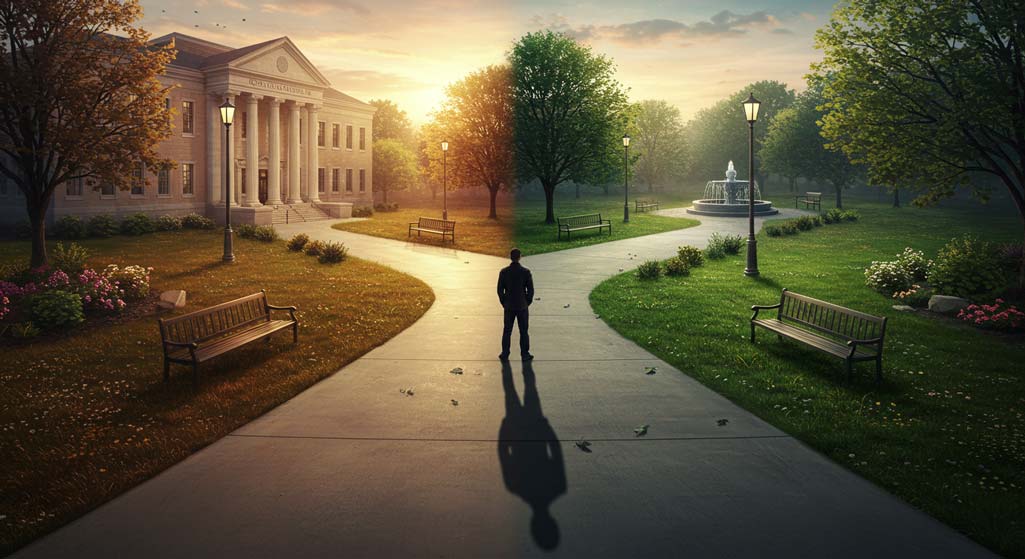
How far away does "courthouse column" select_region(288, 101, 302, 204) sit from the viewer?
51.7 m

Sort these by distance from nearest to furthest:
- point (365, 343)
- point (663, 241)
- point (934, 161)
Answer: point (365, 343), point (934, 161), point (663, 241)

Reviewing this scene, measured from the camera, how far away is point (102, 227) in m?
34.2

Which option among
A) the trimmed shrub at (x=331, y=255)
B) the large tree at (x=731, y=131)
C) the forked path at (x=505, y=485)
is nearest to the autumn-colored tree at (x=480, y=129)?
the trimmed shrub at (x=331, y=255)

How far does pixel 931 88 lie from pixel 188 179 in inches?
1677

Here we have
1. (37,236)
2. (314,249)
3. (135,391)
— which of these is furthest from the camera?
(314,249)

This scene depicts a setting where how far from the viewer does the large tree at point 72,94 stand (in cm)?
1814

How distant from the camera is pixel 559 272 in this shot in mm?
21422

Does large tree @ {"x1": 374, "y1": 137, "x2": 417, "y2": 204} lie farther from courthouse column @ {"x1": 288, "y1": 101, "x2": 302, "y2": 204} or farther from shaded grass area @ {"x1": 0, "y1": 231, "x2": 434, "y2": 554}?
shaded grass area @ {"x1": 0, "y1": 231, "x2": 434, "y2": 554}

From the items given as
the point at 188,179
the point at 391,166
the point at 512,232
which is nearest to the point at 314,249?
the point at 512,232

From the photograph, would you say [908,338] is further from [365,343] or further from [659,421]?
[365,343]

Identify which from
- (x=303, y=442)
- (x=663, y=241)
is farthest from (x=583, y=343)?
(x=663, y=241)

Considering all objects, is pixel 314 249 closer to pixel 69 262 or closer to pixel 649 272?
pixel 69 262

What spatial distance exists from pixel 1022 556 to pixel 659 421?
3619mm

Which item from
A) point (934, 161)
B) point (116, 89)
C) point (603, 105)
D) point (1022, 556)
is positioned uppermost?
point (603, 105)
